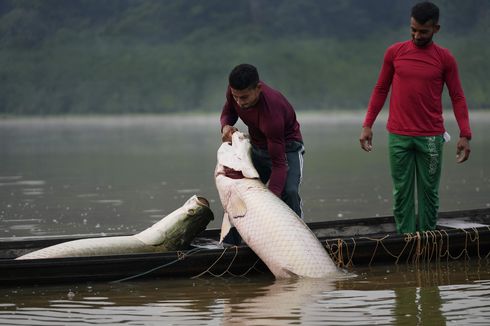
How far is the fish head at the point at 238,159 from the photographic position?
1001 centimetres

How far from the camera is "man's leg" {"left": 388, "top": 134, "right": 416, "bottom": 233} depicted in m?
10.3

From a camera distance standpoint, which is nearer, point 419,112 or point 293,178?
point 293,178

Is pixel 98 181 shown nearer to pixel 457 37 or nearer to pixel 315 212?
pixel 315 212

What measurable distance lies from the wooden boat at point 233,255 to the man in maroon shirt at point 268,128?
0.61 meters

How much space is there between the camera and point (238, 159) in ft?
33.0

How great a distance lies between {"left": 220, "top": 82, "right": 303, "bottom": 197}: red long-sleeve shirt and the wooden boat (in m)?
0.70

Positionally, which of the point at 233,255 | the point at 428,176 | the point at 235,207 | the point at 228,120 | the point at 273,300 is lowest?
the point at 273,300

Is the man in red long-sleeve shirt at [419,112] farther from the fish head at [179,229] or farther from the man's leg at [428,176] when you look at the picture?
the fish head at [179,229]

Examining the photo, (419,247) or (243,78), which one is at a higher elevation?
(243,78)

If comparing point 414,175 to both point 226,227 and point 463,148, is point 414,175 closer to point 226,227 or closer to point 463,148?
point 463,148

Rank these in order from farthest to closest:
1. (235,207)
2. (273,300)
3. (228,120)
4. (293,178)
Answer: (228,120)
(293,178)
(235,207)
(273,300)

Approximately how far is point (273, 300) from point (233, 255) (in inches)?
38.5

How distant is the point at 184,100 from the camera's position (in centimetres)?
11125

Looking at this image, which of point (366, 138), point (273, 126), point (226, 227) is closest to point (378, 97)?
point (366, 138)
